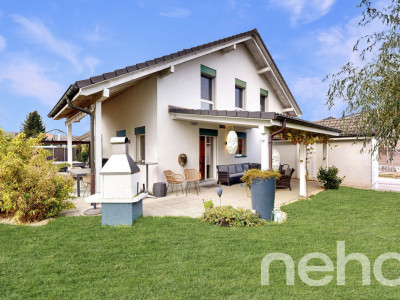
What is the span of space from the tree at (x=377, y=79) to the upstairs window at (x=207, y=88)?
5441 millimetres

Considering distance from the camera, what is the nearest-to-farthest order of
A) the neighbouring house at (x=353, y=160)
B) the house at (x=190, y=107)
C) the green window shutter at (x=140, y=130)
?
1. the house at (x=190, y=107)
2. the green window shutter at (x=140, y=130)
3. the neighbouring house at (x=353, y=160)

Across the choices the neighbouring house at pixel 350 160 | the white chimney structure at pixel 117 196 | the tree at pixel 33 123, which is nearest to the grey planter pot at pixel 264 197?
the white chimney structure at pixel 117 196

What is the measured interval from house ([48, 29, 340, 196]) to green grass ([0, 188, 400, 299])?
2082 millimetres

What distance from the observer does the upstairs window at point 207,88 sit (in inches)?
389

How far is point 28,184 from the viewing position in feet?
15.8

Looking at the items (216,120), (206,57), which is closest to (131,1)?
(206,57)

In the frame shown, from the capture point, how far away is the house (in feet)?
19.7

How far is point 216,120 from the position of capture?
7.22m

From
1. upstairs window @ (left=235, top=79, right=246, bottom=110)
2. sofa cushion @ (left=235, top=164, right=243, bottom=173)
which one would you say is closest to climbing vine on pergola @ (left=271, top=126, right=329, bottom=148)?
sofa cushion @ (left=235, top=164, right=243, bottom=173)

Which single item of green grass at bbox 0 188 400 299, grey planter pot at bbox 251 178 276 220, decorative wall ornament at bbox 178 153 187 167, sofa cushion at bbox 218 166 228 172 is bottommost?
green grass at bbox 0 188 400 299

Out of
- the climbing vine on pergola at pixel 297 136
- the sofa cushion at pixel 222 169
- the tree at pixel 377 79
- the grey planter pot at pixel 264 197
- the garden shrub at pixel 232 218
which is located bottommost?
the garden shrub at pixel 232 218

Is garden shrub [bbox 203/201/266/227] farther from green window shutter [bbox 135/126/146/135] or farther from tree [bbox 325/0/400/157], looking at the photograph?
green window shutter [bbox 135/126/146/135]

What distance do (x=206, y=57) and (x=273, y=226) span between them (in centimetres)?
786

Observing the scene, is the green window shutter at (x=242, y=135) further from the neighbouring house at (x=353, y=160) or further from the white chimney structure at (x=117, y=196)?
the white chimney structure at (x=117, y=196)
